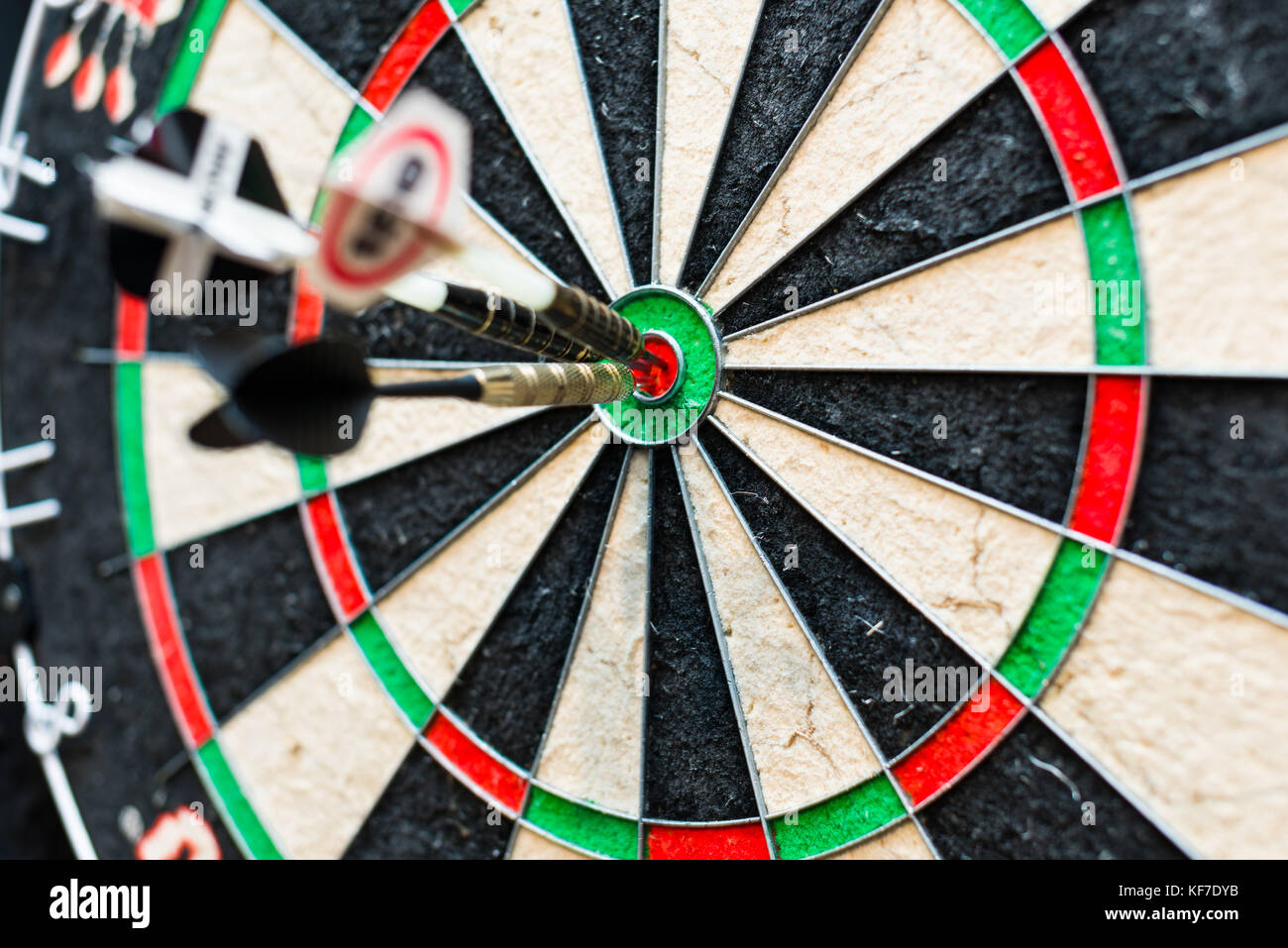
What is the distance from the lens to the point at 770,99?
1044 mm

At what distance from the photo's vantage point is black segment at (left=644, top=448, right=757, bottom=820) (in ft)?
3.56

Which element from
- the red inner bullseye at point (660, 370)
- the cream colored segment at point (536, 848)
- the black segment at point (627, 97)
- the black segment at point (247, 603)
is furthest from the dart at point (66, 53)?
the cream colored segment at point (536, 848)

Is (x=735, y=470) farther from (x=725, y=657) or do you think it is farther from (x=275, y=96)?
(x=275, y=96)

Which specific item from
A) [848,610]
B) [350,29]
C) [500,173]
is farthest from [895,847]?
[350,29]

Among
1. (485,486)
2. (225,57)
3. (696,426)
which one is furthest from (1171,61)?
(225,57)

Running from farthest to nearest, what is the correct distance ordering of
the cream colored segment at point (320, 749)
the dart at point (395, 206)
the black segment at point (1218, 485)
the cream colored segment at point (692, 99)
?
1. the cream colored segment at point (320, 749)
2. the cream colored segment at point (692, 99)
3. the black segment at point (1218, 485)
4. the dart at point (395, 206)

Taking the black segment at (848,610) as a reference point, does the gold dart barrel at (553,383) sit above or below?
above

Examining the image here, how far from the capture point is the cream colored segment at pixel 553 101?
114cm

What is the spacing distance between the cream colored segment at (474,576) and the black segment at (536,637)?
2 centimetres

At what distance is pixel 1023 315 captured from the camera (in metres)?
0.93

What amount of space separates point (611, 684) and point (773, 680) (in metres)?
0.20

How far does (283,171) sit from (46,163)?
1.68 feet

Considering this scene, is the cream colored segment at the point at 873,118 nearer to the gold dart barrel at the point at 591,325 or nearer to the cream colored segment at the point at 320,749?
the gold dart barrel at the point at 591,325
